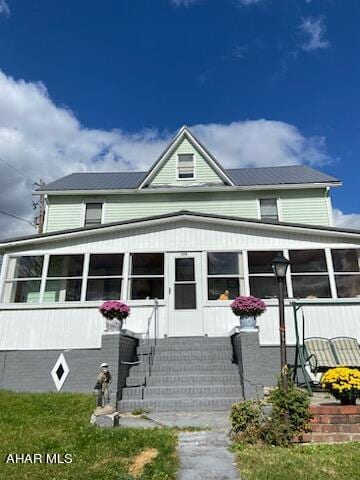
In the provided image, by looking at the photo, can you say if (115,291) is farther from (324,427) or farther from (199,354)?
(324,427)

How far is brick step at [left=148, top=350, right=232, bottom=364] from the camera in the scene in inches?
345

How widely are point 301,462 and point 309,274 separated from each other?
7439 mm

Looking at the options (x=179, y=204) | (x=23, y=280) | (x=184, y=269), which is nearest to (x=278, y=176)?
(x=179, y=204)

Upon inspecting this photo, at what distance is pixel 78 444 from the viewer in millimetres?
4906

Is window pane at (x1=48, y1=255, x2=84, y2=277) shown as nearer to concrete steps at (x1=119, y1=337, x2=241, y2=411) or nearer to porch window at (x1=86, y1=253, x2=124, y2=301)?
porch window at (x1=86, y1=253, x2=124, y2=301)

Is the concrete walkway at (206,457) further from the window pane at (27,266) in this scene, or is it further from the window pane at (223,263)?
the window pane at (27,266)

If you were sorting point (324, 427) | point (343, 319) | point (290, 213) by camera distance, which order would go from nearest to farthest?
point (324, 427)
point (343, 319)
point (290, 213)

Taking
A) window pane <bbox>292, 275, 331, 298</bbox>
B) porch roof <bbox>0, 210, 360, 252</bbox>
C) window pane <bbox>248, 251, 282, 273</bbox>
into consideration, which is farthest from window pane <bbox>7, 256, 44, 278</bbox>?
window pane <bbox>292, 275, 331, 298</bbox>

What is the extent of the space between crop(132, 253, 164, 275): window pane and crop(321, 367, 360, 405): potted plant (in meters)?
6.85

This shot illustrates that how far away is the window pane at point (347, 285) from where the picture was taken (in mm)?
10988

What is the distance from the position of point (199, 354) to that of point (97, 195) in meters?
9.91

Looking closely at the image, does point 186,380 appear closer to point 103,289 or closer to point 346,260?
point 103,289

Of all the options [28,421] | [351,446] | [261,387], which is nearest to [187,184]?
[261,387]

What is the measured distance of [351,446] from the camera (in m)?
4.56
